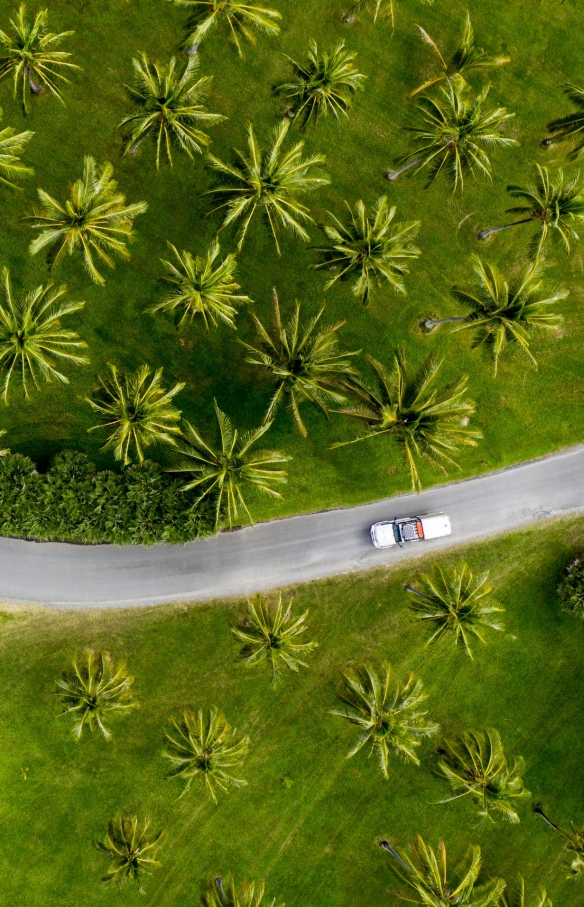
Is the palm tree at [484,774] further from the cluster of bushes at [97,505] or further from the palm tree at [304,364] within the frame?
the palm tree at [304,364]

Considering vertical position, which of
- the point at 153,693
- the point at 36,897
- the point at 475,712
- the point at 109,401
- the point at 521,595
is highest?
the point at 109,401

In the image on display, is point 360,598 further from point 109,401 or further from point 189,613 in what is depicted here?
point 109,401

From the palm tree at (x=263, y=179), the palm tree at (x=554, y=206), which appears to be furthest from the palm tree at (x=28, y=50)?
the palm tree at (x=554, y=206)

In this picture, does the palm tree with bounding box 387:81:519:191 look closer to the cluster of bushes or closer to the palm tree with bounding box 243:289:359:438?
the palm tree with bounding box 243:289:359:438

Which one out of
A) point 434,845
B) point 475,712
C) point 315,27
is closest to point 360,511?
point 475,712

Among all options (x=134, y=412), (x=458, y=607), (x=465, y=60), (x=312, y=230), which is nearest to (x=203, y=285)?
(x=134, y=412)

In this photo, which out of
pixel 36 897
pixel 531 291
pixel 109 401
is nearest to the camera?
pixel 531 291

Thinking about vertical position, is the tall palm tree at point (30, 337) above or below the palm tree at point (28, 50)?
below

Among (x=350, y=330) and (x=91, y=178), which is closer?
(x=91, y=178)
